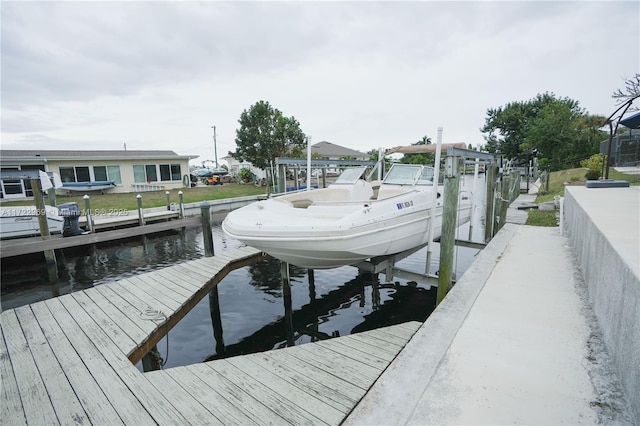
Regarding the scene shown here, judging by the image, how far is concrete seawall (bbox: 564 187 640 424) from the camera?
5.14 ft

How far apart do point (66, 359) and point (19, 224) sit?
8743mm

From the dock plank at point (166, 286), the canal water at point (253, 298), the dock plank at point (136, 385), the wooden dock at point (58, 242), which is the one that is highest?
the wooden dock at point (58, 242)

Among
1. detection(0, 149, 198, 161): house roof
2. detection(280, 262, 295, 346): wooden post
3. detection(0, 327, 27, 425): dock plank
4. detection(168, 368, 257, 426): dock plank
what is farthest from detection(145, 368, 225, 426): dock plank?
detection(0, 149, 198, 161): house roof

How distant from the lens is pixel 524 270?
4016 millimetres

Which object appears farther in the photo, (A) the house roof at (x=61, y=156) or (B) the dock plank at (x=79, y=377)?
(A) the house roof at (x=61, y=156)

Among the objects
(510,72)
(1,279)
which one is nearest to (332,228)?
(1,279)

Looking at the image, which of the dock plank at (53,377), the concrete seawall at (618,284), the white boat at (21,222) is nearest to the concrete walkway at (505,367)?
the concrete seawall at (618,284)

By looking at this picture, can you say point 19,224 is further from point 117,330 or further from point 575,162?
point 575,162

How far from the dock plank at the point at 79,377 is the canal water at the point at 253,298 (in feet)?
Result: 5.00

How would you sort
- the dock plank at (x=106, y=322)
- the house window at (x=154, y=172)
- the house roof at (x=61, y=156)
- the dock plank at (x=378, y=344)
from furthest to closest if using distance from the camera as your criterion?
the house window at (x=154, y=172) < the house roof at (x=61, y=156) < the dock plank at (x=106, y=322) < the dock plank at (x=378, y=344)

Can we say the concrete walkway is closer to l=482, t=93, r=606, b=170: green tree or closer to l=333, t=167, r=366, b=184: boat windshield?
l=333, t=167, r=366, b=184: boat windshield

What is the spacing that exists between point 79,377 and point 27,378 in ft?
1.55

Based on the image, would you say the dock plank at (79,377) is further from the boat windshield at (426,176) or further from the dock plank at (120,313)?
the boat windshield at (426,176)

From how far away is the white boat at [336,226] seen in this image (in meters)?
3.98
